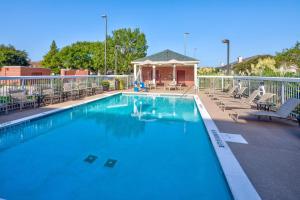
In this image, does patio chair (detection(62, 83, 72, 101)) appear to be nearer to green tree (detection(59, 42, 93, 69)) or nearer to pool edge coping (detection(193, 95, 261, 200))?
pool edge coping (detection(193, 95, 261, 200))

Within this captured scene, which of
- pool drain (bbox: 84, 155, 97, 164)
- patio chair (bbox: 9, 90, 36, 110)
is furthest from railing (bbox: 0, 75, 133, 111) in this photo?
pool drain (bbox: 84, 155, 97, 164)

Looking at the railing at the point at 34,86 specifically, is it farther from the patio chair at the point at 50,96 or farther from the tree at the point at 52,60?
the tree at the point at 52,60

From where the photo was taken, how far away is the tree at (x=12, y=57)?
40.7 metres

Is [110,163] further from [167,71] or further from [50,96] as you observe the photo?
[167,71]

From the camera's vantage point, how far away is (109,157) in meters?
4.76

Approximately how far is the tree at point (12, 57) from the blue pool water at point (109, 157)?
41.6 m

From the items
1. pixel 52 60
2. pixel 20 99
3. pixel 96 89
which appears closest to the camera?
pixel 20 99

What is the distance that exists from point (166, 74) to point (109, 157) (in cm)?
1907

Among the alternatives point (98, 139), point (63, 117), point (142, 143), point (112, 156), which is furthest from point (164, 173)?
point (63, 117)

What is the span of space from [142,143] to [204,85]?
49.7 feet

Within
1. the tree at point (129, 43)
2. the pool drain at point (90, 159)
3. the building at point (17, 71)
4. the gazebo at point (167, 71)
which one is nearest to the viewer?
the pool drain at point (90, 159)

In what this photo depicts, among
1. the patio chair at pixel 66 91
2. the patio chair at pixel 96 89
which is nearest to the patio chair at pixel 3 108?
the patio chair at pixel 66 91

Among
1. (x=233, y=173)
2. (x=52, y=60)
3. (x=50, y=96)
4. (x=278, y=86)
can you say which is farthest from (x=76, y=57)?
(x=233, y=173)

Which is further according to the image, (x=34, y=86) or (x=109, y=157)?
(x=34, y=86)
